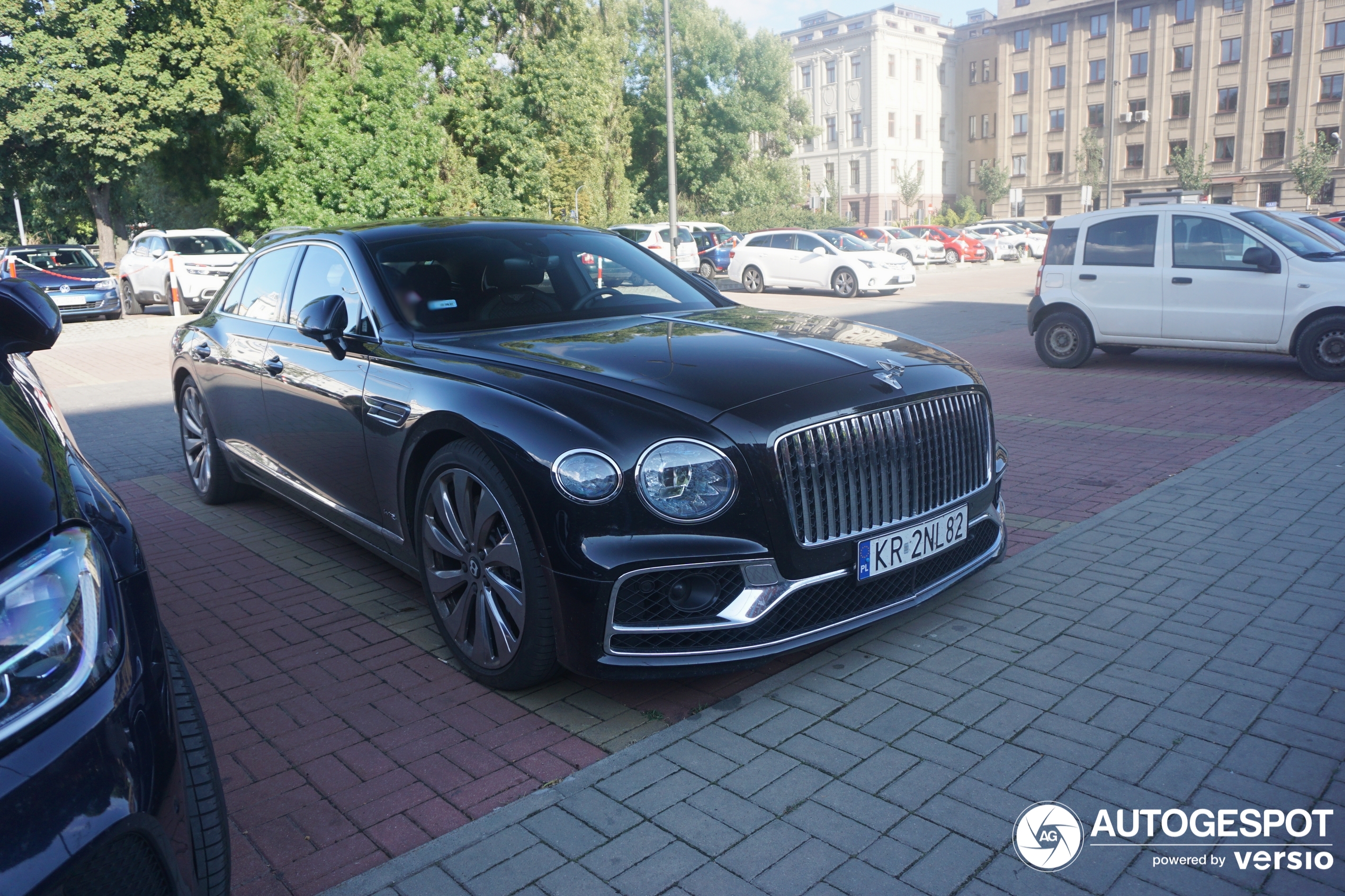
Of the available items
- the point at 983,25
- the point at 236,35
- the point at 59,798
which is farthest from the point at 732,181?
the point at 59,798

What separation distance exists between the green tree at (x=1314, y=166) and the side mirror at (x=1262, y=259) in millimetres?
54592

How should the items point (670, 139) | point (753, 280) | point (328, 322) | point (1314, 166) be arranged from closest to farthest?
point (328, 322) < point (670, 139) < point (753, 280) < point (1314, 166)

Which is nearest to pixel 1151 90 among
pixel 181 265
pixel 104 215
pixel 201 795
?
pixel 104 215

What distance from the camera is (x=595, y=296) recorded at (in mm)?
4758

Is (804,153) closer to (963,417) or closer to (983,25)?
(983,25)

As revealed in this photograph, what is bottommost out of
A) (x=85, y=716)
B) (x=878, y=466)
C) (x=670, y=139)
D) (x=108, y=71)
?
(x=878, y=466)

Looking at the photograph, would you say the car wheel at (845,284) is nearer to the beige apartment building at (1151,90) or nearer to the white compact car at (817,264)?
the white compact car at (817,264)

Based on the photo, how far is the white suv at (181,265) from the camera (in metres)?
22.1

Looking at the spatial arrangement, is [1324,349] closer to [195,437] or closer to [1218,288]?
[1218,288]

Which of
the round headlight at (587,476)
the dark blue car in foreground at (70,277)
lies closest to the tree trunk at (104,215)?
the dark blue car in foreground at (70,277)

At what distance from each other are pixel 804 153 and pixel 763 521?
3389 inches

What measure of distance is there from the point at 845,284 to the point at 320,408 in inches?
781

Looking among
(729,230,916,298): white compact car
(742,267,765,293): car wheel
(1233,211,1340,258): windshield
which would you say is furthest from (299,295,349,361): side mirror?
(742,267,765,293): car wheel

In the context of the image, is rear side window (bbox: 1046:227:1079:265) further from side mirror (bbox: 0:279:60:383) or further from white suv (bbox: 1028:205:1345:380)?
side mirror (bbox: 0:279:60:383)
